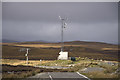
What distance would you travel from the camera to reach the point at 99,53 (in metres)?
66.8

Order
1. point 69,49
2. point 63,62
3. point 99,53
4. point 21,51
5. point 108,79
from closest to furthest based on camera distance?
point 108,79
point 63,62
point 99,53
point 21,51
point 69,49

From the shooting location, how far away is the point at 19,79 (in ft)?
52.5

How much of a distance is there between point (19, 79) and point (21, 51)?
186ft

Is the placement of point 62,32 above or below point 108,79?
above

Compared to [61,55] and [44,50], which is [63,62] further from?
[44,50]

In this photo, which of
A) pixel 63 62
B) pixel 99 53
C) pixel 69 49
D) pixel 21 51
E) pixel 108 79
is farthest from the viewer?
pixel 69 49

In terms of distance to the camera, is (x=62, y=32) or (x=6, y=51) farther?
(x=6, y=51)

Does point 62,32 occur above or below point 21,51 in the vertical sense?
above

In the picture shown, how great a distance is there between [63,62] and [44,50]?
3233 cm

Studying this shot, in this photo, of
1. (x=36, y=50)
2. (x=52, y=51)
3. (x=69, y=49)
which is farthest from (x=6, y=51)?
(x=69, y=49)

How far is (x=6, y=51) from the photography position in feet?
237

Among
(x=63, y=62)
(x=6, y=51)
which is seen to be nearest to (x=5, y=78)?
(x=63, y=62)

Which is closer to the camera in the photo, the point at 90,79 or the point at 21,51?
the point at 90,79

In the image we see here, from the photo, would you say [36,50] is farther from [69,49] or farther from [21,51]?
[69,49]
